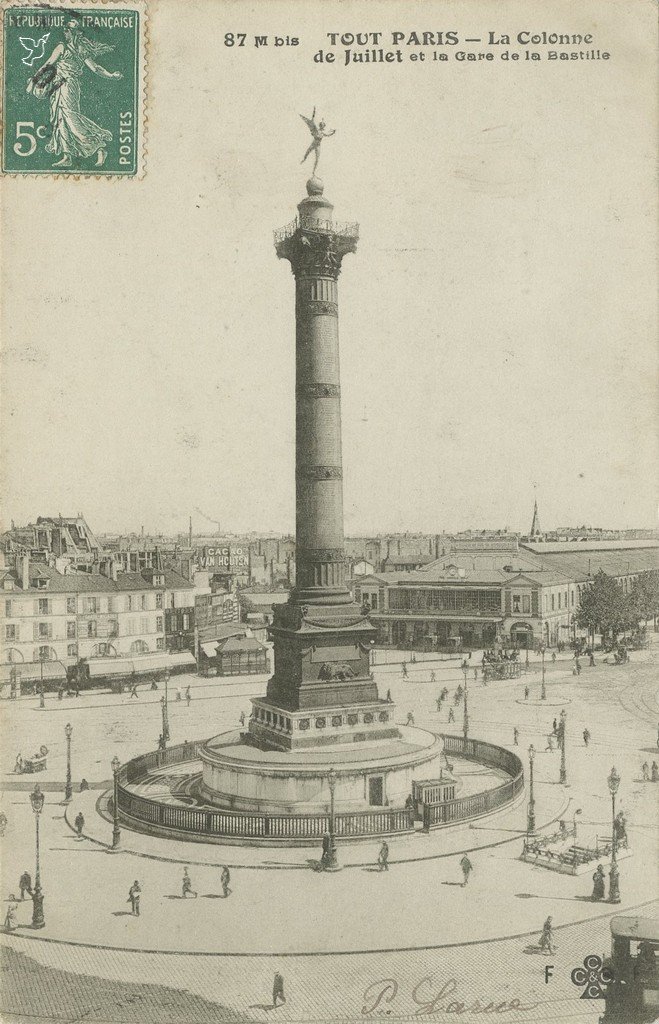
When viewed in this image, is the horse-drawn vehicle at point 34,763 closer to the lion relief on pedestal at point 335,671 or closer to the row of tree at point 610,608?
the lion relief on pedestal at point 335,671

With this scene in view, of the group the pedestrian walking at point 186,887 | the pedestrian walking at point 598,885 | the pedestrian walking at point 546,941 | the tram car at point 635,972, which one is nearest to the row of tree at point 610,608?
the pedestrian walking at point 598,885

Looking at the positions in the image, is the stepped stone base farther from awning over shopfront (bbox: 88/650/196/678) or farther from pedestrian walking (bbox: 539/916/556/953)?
awning over shopfront (bbox: 88/650/196/678)

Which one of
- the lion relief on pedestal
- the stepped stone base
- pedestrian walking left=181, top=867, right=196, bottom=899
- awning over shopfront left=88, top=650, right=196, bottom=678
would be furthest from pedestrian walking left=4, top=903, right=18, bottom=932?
awning over shopfront left=88, top=650, right=196, bottom=678

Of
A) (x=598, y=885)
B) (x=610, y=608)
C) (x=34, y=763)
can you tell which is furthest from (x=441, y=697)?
(x=598, y=885)

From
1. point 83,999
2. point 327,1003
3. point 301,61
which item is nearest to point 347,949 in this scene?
point 327,1003
